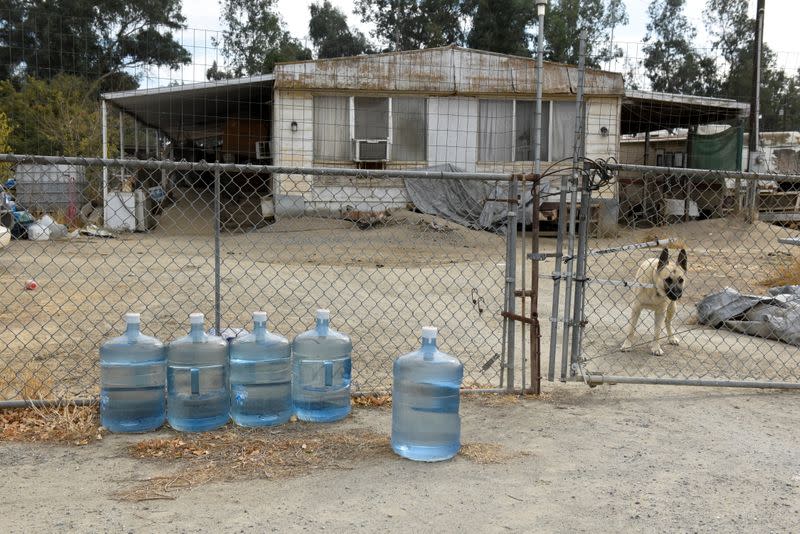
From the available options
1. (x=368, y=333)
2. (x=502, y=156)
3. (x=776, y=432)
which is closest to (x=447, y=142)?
(x=502, y=156)

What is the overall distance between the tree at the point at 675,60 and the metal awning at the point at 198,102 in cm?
2683

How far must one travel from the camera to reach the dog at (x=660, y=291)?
19.2 feet

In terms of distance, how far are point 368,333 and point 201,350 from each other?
9.21ft

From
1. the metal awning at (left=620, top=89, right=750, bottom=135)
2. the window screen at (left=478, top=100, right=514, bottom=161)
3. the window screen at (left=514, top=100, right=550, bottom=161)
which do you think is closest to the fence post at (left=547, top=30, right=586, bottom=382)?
the window screen at (left=478, top=100, right=514, bottom=161)

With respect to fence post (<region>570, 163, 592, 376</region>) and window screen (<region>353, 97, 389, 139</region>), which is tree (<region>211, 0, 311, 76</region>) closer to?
window screen (<region>353, 97, 389, 139</region>)

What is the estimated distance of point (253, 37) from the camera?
45.3 metres

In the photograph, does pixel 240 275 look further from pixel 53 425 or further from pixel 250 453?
pixel 250 453

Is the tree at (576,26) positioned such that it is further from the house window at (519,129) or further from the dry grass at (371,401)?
the dry grass at (371,401)

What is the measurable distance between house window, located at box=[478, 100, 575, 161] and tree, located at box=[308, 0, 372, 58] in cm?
2997

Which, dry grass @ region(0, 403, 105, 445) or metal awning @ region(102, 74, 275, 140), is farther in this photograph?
metal awning @ region(102, 74, 275, 140)

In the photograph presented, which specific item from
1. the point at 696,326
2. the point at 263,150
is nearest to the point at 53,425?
the point at 696,326

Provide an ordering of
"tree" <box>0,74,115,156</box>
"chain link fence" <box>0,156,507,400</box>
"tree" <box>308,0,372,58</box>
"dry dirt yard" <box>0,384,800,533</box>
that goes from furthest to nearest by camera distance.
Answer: "tree" <box>308,0,372,58</box> → "tree" <box>0,74,115,156</box> → "chain link fence" <box>0,156,507,400</box> → "dry dirt yard" <box>0,384,800,533</box>

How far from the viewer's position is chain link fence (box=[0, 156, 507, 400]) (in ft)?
16.9

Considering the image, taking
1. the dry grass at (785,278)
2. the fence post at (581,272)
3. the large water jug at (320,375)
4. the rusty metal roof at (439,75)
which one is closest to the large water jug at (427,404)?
the large water jug at (320,375)
